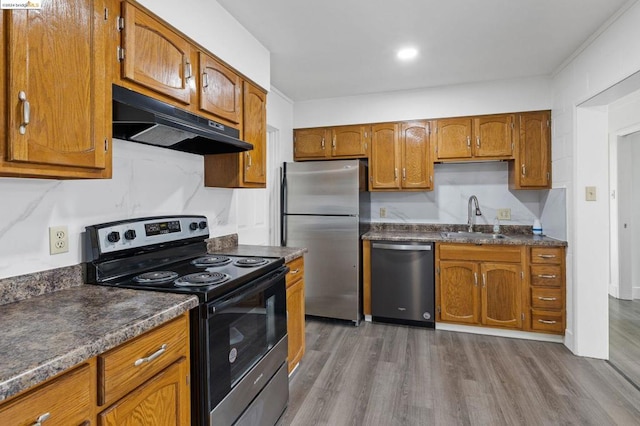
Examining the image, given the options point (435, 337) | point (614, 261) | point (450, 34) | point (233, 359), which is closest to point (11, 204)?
point (233, 359)

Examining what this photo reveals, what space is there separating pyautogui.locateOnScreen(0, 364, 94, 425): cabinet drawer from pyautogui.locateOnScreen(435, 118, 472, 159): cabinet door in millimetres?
3334

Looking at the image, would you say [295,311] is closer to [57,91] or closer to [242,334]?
[242,334]

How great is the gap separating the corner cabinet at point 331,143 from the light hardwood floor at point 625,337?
2.75 meters

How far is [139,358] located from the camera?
1.02m

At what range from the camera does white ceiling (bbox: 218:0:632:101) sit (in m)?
2.03

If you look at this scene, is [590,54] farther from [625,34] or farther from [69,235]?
[69,235]

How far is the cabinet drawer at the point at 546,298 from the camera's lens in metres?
2.90

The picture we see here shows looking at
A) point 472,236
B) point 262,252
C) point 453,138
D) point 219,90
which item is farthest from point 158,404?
point 453,138

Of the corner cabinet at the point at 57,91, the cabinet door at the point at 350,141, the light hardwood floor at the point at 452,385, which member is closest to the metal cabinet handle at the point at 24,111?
the corner cabinet at the point at 57,91

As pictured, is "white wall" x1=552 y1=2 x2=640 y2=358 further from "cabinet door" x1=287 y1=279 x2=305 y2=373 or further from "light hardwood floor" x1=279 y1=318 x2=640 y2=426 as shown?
"cabinet door" x1=287 y1=279 x2=305 y2=373

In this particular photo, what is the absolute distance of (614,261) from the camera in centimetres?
407

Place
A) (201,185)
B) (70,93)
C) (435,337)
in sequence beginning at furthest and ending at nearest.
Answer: (435,337)
(201,185)
(70,93)

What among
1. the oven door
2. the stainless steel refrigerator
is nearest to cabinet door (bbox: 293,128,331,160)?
the stainless steel refrigerator

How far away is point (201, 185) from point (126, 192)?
60 cm
